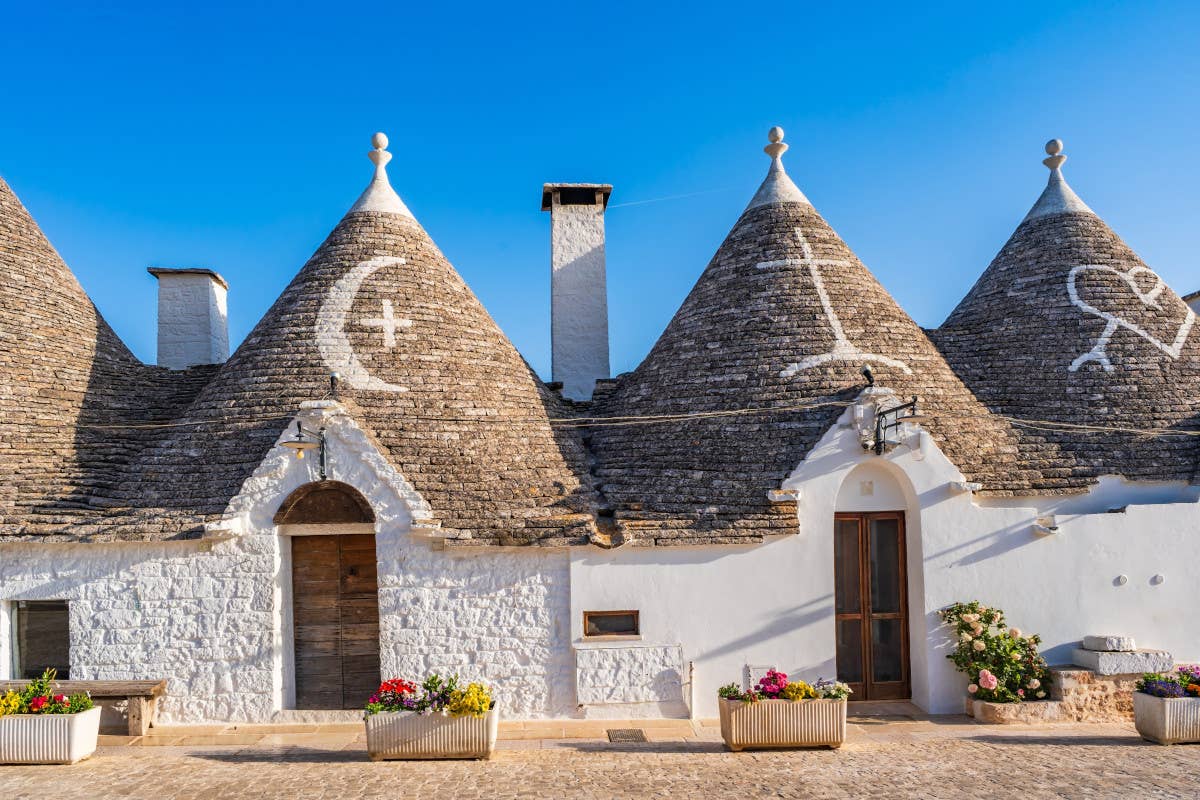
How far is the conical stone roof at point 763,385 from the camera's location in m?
10.6

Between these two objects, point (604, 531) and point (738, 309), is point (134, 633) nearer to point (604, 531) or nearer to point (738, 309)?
point (604, 531)

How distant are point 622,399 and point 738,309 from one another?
228 centimetres

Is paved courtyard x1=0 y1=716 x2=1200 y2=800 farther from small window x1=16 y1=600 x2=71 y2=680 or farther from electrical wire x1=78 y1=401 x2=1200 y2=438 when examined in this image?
electrical wire x1=78 y1=401 x2=1200 y2=438

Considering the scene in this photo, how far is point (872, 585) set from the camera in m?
11.0

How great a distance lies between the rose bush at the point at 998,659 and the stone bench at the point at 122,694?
9892 millimetres

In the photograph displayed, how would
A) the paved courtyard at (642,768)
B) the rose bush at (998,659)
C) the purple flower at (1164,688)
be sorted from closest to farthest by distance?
the paved courtyard at (642,768) → the purple flower at (1164,688) → the rose bush at (998,659)

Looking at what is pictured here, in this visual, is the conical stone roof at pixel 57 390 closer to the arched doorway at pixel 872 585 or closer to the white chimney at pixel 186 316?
the white chimney at pixel 186 316

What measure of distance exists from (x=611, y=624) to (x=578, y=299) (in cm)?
613

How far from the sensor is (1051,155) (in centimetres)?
1491

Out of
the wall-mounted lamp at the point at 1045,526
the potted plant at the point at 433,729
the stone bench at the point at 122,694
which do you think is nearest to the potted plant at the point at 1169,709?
the wall-mounted lamp at the point at 1045,526

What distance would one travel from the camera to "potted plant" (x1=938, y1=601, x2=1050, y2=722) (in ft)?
33.0

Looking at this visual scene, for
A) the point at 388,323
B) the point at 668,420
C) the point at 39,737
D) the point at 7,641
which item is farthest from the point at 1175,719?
the point at 7,641

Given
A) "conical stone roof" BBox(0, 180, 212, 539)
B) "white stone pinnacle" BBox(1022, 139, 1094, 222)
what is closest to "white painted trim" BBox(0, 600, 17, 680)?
"conical stone roof" BBox(0, 180, 212, 539)

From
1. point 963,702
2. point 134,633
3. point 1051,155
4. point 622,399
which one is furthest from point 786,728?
point 1051,155
